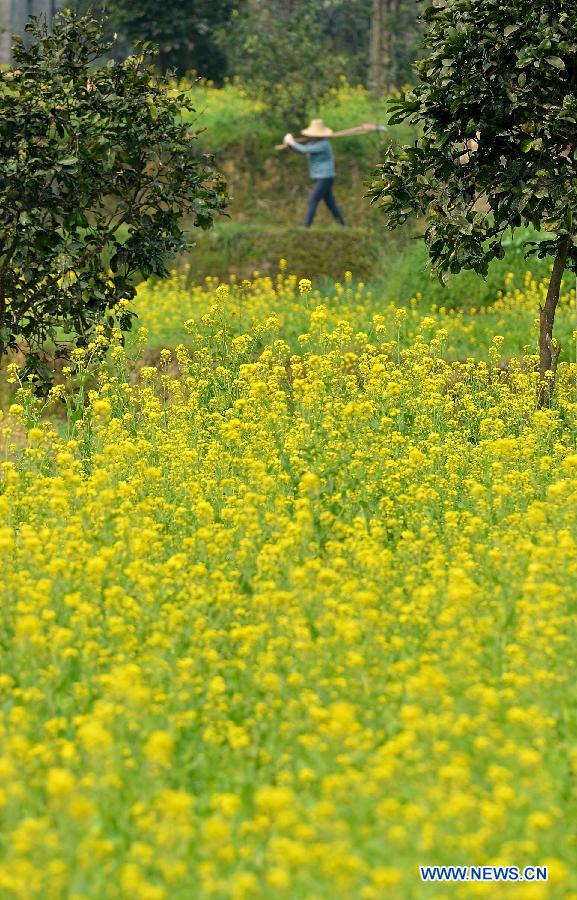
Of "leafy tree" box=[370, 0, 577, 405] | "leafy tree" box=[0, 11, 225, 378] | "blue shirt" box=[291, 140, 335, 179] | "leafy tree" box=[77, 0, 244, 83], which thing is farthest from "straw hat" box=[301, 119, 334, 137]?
"leafy tree" box=[370, 0, 577, 405]

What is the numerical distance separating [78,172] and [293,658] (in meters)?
5.47

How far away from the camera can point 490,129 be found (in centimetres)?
927

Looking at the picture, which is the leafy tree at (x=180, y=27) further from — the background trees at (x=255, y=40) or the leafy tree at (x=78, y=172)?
the leafy tree at (x=78, y=172)

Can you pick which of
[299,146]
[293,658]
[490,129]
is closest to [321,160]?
[299,146]

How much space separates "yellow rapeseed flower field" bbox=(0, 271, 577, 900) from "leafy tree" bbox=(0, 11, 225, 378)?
5.68 feet

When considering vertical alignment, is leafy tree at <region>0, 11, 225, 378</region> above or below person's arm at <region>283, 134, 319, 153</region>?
above

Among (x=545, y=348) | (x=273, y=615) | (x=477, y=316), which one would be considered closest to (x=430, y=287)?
(x=477, y=316)

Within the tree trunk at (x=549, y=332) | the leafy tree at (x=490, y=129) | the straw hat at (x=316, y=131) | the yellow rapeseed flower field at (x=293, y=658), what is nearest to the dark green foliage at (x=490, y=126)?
the leafy tree at (x=490, y=129)

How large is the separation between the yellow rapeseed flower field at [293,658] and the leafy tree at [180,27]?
63.7 feet

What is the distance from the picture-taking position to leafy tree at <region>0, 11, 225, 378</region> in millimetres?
9766

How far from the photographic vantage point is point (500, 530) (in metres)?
6.85

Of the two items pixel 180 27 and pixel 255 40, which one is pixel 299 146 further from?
pixel 180 27

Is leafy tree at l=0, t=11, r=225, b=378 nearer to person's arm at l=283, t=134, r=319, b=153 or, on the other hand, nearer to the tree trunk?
the tree trunk

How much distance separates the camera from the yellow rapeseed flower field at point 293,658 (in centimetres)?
405
